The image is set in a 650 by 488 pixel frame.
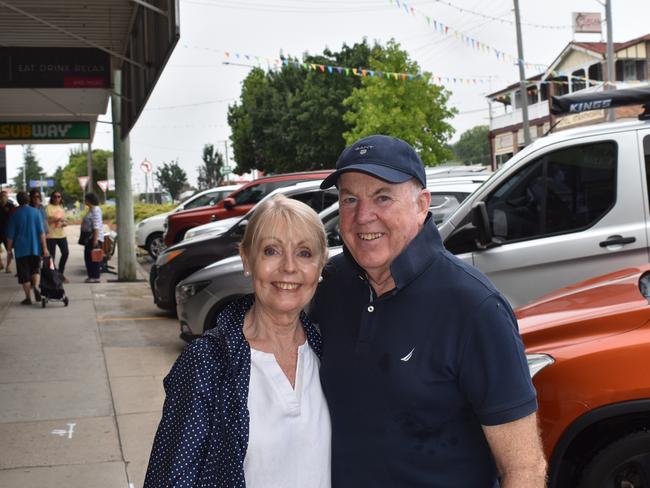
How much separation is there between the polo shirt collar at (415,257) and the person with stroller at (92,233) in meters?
15.0

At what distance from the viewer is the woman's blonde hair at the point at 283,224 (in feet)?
7.66

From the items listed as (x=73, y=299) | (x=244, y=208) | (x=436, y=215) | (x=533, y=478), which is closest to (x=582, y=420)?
(x=533, y=478)

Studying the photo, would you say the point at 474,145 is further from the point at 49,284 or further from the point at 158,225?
the point at 49,284

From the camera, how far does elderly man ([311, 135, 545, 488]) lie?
6.66 ft

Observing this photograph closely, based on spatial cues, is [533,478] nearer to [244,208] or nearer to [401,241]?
[401,241]

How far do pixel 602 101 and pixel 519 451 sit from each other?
458 centimetres

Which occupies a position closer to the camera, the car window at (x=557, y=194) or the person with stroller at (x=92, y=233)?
the car window at (x=557, y=194)

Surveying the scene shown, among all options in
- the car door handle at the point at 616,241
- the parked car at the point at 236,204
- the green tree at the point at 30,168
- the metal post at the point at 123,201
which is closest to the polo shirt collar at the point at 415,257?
the car door handle at the point at 616,241

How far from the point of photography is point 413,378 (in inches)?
82.2

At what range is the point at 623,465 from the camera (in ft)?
10.1

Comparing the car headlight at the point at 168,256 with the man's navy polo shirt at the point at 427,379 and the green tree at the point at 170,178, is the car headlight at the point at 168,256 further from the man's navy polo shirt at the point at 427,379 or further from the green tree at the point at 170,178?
the green tree at the point at 170,178

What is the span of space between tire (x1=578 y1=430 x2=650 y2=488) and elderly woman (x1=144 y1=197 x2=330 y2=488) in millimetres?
1317

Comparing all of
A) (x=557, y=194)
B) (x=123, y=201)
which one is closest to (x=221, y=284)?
(x=557, y=194)

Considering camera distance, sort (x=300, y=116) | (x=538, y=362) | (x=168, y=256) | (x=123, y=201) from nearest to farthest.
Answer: (x=538, y=362) < (x=168, y=256) < (x=123, y=201) < (x=300, y=116)
